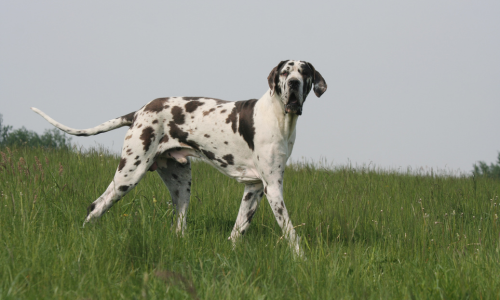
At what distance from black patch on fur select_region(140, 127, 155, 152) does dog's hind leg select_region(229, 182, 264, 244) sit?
120 centimetres

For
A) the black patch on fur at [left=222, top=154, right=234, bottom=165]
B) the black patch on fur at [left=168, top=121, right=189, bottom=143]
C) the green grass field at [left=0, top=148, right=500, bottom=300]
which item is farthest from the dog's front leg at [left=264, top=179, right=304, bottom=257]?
the black patch on fur at [left=168, top=121, right=189, bottom=143]

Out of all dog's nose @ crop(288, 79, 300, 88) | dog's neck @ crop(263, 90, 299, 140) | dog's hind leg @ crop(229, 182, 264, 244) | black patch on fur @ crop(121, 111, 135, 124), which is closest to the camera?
dog's nose @ crop(288, 79, 300, 88)

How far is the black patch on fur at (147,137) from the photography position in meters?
4.73

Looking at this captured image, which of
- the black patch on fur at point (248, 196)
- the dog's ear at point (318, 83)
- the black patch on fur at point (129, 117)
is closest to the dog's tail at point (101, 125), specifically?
the black patch on fur at point (129, 117)

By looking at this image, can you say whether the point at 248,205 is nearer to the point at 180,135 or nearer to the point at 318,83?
the point at 180,135

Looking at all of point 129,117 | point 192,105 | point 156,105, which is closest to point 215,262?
point 192,105

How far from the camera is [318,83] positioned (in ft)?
14.7

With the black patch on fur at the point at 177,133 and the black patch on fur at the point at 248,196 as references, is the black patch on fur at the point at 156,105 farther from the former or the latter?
the black patch on fur at the point at 248,196

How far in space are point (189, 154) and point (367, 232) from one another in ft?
7.48

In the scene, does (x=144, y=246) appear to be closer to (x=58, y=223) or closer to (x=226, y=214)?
(x=58, y=223)

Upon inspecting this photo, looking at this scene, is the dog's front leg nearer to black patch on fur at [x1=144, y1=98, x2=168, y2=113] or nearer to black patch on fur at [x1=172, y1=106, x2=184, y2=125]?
black patch on fur at [x1=172, y1=106, x2=184, y2=125]

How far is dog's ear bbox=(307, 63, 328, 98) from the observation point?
4453 millimetres

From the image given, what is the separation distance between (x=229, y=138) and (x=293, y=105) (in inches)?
33.9

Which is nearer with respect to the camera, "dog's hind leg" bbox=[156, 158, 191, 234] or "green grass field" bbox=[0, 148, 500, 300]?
"green grass field" bbox=[0, 148, 500, 300]
